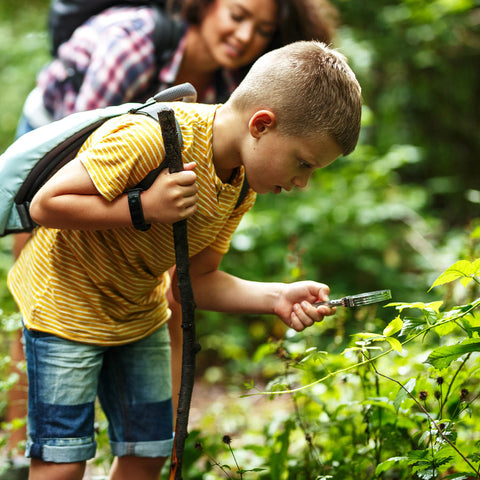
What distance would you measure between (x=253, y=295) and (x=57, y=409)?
71 cm

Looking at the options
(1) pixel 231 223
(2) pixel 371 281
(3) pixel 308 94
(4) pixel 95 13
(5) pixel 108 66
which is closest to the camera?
(3) pixel 308 94

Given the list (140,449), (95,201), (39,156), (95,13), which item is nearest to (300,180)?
(95,201)

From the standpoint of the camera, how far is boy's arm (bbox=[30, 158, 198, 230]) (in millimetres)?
1526

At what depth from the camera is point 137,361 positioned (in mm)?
2004

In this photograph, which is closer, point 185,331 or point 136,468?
point 185,331

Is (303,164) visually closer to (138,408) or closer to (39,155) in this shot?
(39,155)

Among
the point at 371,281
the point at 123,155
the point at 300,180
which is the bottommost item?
the point at 371,281

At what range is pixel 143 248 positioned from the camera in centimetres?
175

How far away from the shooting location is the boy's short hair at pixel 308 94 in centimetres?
161

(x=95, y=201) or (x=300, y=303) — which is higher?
(x=95, y=201)

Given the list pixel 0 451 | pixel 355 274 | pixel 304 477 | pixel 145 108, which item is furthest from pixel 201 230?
pixel 355 274

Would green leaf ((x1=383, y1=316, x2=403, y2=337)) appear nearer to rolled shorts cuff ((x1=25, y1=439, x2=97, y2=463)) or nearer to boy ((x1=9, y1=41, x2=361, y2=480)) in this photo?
boy ((x1=9, y1=41, x2=361, y2=480))

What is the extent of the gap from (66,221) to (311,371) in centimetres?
119

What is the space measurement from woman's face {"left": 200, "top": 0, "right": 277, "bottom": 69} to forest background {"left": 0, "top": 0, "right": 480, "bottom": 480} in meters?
1.01
